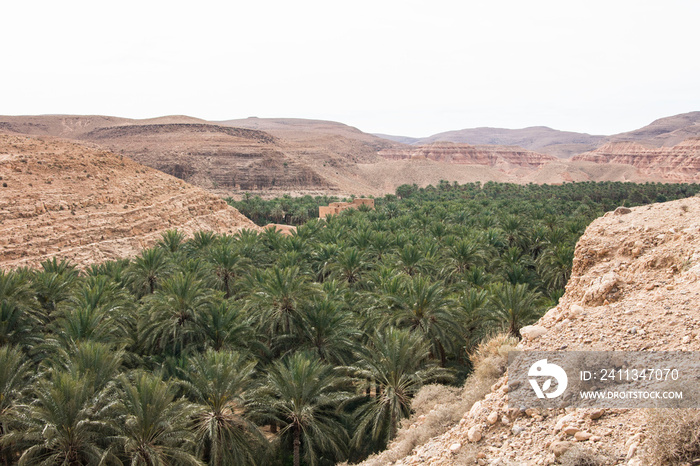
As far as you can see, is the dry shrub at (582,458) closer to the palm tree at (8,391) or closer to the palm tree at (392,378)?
the palm tree at (392,378)

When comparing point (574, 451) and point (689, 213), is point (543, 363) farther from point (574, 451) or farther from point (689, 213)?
point (689, 213)

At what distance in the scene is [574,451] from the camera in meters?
6.23

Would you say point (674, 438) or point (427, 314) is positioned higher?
point (674, 438)

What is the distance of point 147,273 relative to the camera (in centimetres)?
2481

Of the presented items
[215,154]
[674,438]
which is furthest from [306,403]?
[215,154]

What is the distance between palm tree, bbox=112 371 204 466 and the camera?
38.8 feet

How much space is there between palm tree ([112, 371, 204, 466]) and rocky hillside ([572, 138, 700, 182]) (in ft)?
507

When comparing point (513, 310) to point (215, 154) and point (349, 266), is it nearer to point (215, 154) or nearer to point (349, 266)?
point (349, 266)

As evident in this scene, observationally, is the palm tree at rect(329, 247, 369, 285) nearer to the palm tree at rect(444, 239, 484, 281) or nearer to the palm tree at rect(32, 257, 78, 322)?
the palm tree at rect(444, 239, 484, 281)

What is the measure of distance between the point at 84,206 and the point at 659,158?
167 metres

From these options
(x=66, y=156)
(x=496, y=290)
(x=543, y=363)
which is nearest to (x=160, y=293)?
(x=496, y=290)

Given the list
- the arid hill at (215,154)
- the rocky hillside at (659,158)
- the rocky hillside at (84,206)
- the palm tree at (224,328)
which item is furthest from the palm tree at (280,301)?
the rocky hillside at (659,158)

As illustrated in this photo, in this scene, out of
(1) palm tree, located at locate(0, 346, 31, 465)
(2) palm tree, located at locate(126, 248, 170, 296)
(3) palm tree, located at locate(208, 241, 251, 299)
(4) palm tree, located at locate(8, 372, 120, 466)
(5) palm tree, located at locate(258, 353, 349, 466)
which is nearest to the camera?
(4) palm tree, located at locate(8, 372, 120, 466)

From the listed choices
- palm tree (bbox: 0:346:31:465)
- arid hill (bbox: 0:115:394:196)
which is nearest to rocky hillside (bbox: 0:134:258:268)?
palm tree (bbox: 0:346:31:465)
